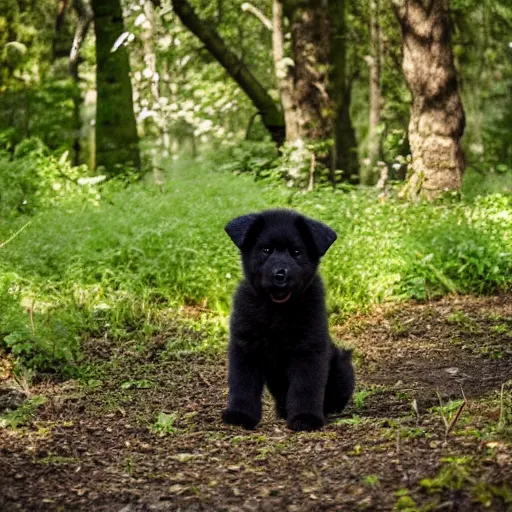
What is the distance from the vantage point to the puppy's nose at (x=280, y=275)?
588 cm

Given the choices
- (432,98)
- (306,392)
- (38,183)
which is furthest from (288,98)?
(306,392)

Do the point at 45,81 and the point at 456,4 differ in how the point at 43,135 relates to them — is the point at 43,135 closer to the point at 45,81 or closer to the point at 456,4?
the point at 45,81

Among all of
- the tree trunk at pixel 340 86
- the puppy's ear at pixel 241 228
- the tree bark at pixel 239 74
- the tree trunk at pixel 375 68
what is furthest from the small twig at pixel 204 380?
the tree trunk at pixel 375 68

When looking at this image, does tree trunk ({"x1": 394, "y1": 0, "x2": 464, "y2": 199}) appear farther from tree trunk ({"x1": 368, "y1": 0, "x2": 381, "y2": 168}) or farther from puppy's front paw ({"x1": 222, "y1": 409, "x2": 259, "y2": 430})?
puppy's front paw ({"x1": 222, "y1": 409, "x2": 259, "y2": 430})

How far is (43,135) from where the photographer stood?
61.3 feet

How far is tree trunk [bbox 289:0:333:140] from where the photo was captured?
16.5 m

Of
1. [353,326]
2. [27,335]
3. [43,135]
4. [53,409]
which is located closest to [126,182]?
[43,135]

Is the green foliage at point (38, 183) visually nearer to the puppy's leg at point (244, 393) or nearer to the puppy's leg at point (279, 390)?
the puppy's leg at point (279, 390)

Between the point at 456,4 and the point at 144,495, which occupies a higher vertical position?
the point at 456,4

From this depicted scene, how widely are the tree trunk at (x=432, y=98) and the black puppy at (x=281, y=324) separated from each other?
792 centimetres

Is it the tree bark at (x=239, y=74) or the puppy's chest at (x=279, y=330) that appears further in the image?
the tree bark at (x=239, y=74)

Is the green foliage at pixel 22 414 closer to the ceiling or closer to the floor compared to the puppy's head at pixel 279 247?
closer to the floor

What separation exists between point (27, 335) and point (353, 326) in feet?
12.0

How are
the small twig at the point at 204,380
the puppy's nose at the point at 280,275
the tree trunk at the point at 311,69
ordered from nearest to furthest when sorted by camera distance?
the puppy's nose at the point at 280,275 → the small twig at the point at 204,380 → the tree trunk at the point at 311,69
